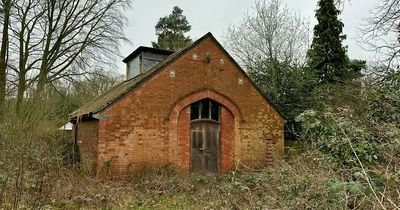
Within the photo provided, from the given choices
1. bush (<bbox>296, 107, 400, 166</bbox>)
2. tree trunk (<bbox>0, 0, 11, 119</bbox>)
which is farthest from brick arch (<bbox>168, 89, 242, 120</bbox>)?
tree trunk (<bbox>0, 0, 11, 119</bbox>)

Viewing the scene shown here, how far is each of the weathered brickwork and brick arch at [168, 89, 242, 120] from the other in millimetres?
3093

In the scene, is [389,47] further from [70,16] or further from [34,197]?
[70,16]

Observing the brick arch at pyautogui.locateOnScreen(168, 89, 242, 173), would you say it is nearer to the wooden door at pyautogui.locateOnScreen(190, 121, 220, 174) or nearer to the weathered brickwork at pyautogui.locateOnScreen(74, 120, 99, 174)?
the wooden door at pyautogui.locateOnScreen(190, 121, 220, 174)

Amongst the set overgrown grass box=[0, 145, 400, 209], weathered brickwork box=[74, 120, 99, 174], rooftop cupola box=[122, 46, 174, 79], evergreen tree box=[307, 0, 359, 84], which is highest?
evergreen tree box=[307, 0, 359, 84]

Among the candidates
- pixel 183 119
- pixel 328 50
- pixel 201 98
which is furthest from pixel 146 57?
pixel 328 50

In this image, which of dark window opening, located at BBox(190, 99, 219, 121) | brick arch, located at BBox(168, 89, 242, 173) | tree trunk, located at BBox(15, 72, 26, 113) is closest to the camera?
brick arch, located at BBox(168, 89, 242, 173)

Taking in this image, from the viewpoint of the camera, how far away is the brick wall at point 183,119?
12.7m

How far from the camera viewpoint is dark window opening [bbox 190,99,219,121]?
48.5ft

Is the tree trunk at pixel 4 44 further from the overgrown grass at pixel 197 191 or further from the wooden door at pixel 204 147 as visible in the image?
the wooden door at pixel 204 147

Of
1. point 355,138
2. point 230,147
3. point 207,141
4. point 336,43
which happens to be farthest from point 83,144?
point 336,43

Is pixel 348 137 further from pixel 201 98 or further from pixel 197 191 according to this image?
pixel 201 98

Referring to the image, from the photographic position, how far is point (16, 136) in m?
10.3

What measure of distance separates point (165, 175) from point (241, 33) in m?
16.6

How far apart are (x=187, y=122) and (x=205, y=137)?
1163 mm
